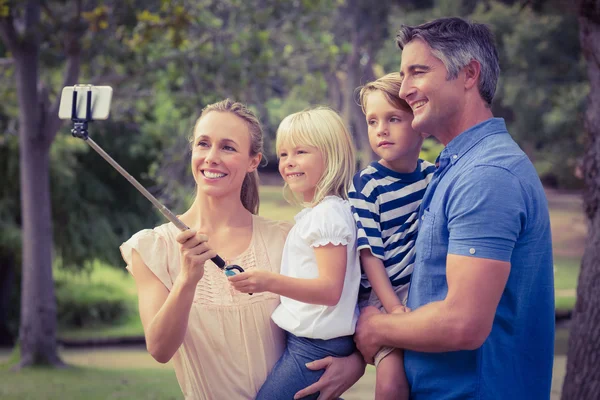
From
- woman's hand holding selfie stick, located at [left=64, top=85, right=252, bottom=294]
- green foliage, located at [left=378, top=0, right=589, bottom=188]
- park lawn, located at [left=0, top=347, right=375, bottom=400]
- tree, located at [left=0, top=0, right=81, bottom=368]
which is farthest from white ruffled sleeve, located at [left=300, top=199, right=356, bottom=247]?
green foliage, located at [left=378, top=0, right=589, bottom=188]

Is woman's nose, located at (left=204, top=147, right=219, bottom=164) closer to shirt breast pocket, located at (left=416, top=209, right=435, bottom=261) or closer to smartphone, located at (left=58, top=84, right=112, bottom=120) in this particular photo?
smartphone, located at (left=58, top=84, right=112, bottom=120)

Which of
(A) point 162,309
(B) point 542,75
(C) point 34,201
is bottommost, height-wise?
(C) point 34,201

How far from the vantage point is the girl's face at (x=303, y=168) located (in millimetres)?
2793

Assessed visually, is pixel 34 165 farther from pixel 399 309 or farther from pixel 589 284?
pixel 399 309

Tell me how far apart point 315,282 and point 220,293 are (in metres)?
0.44

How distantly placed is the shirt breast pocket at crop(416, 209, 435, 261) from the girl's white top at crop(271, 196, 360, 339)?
0.34 m

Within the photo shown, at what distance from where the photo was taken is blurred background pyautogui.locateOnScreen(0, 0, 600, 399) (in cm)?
1023

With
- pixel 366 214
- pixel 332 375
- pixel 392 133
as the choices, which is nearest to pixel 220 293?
pixel 332 375

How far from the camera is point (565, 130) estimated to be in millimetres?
17828

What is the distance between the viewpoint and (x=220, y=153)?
9.29 ft

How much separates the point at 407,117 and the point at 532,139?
56.0ft

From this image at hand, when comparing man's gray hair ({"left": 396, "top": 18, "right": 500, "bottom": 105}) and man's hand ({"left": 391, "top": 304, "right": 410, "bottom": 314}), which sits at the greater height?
man's gray hair ({"left": 396, "top": 18, "right": 500, "bottom": 105})

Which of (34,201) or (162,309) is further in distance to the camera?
(34,201)

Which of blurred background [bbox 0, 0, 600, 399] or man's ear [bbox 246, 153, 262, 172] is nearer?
man's ear [bbox 246, 153, 262, 172]
